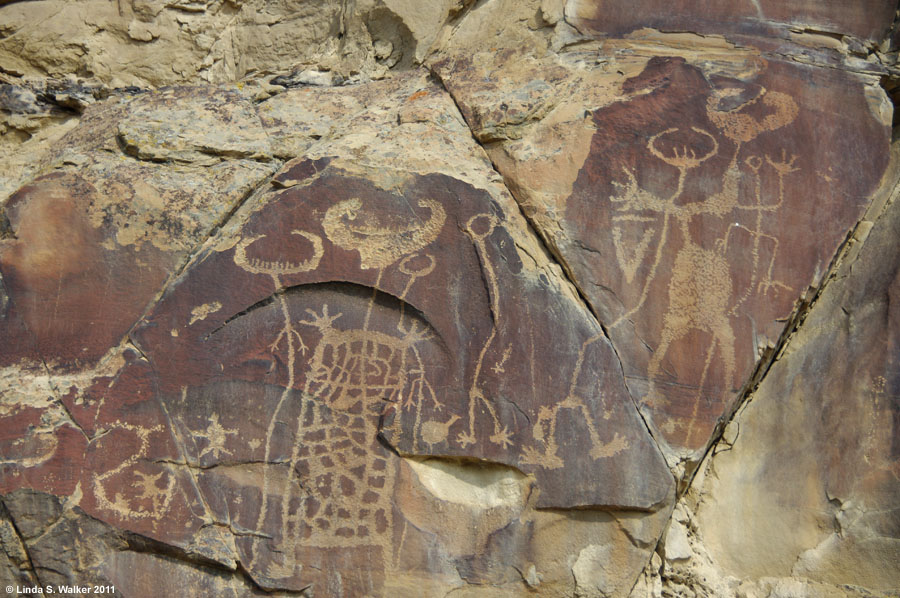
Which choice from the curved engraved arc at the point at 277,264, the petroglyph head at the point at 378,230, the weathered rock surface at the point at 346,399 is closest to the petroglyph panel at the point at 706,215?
the weathered rock surface at the point at 346,399

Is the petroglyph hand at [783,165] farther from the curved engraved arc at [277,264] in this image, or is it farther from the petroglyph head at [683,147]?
the curved engraved arc at [277,264]

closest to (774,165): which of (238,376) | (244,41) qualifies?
(238,376)

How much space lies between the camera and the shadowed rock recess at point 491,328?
8.88ft

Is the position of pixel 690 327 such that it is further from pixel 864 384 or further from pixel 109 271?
pixel 109 271

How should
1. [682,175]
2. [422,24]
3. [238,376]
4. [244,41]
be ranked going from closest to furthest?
[238,376] < [682,175] < [422,24] < [244,41]

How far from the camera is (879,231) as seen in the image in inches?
120

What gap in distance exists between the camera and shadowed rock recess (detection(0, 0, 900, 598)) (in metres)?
2.71

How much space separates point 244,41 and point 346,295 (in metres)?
1.42

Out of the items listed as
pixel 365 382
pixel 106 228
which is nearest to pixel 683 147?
pixel 365 382

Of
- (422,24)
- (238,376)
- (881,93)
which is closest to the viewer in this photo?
(238,376)

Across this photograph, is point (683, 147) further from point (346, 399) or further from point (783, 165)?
point (346, 399)

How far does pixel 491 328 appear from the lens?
2.81 metres

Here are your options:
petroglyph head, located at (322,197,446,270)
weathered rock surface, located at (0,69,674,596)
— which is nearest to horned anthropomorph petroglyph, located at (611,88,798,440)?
weathered rock surface, located at (0,69,674,596)

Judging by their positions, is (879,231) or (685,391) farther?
(879,231)
